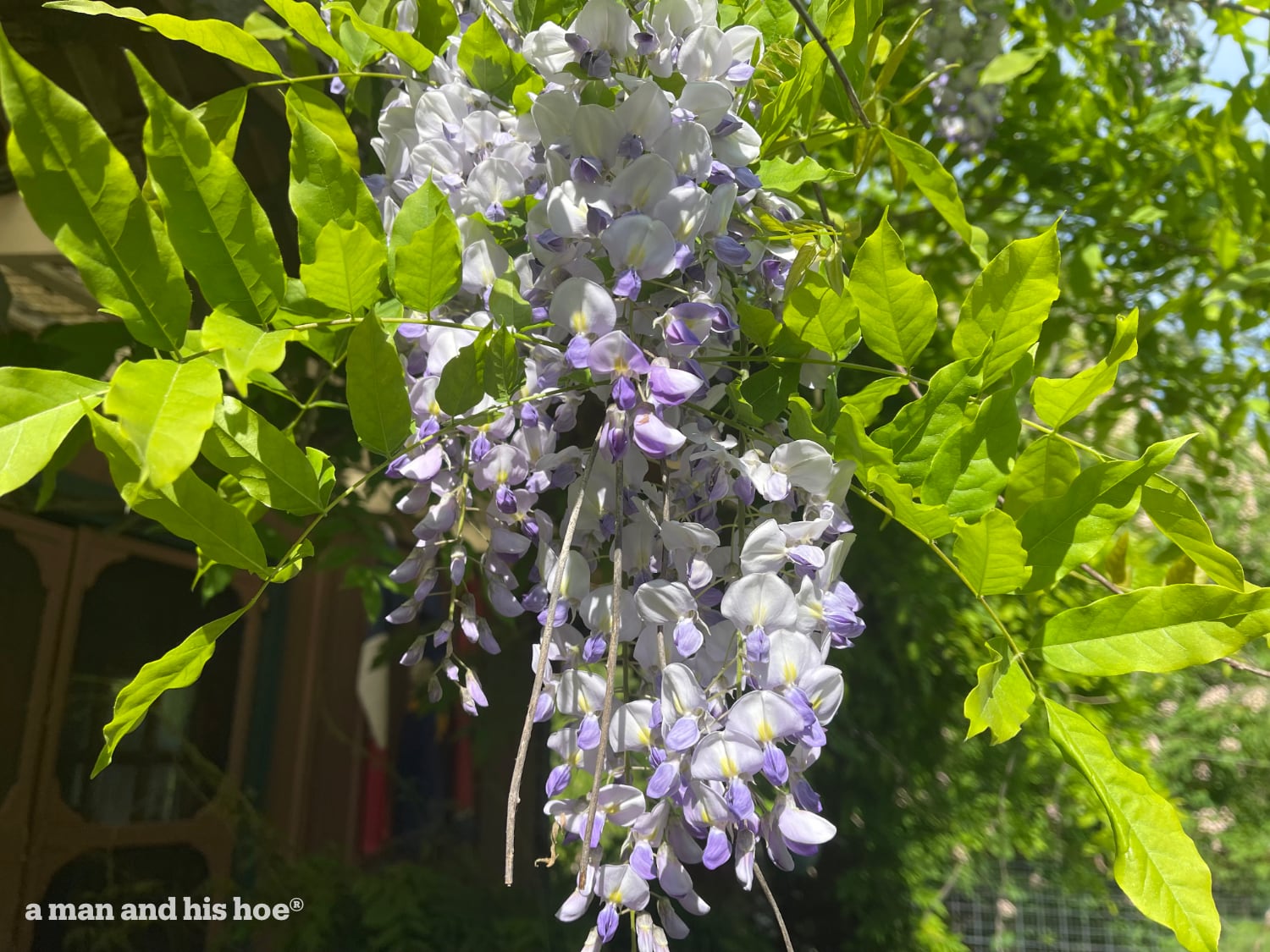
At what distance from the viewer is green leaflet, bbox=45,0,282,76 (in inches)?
20.3

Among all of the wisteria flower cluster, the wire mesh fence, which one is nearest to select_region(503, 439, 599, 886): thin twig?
the wisteria flower cluster

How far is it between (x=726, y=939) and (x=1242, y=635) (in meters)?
2.10

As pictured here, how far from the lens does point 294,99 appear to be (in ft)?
2.08

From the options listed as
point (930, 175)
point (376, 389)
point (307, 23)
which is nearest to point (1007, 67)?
point (930, 175)

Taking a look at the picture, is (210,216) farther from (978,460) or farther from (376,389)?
(978,460)

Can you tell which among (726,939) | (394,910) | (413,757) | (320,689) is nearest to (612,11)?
(394,910)

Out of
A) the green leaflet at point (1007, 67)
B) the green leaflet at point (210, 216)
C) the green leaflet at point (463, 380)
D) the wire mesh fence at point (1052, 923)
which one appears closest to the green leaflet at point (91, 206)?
the green leaflet at point (210, 216)

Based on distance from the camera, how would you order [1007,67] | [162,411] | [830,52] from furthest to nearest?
[1007,67], [830,52], [162,411]

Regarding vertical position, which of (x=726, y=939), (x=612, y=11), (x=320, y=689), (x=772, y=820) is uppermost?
(x=320, y=689)

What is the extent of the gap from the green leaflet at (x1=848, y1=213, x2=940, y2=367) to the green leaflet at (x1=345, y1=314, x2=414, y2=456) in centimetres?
26

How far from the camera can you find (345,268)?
0.48m

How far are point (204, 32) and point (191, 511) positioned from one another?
32 centimetres

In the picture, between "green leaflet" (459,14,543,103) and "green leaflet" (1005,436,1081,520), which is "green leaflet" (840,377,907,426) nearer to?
"green leaflet" (1005,436,1081,520)

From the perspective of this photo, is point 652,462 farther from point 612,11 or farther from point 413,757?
point 413,757
